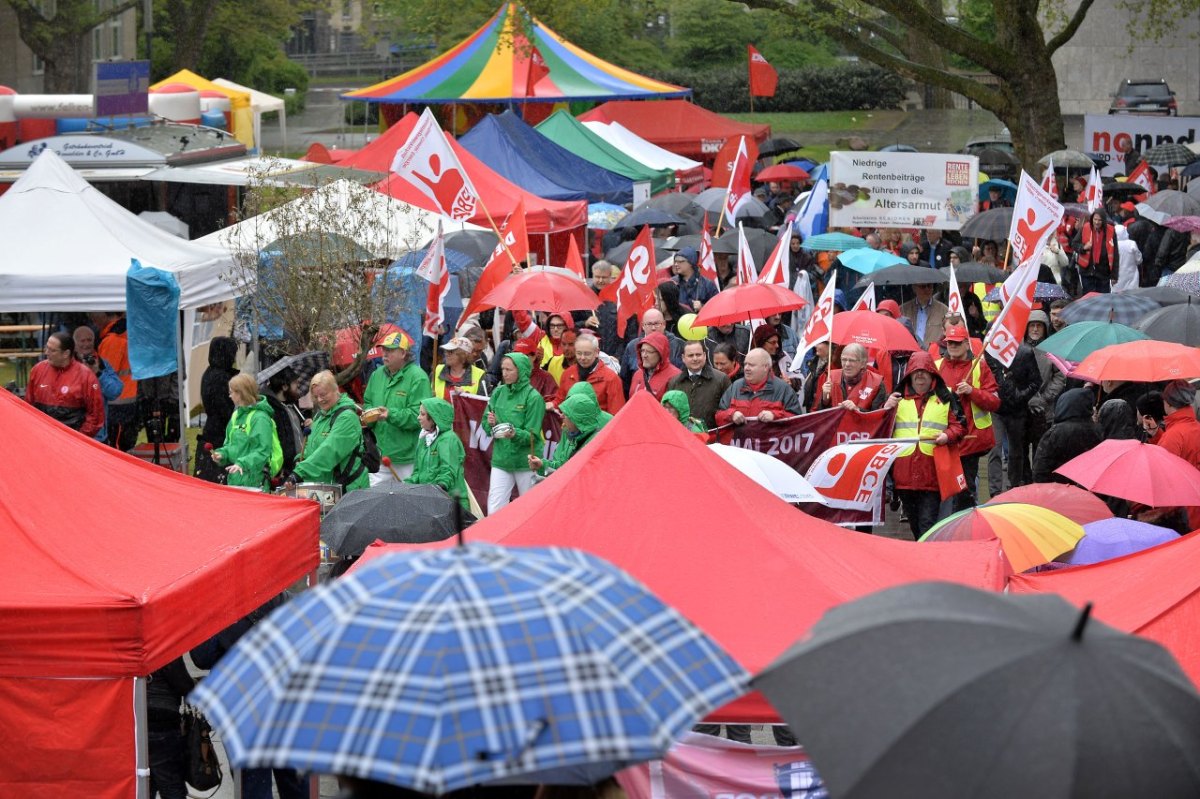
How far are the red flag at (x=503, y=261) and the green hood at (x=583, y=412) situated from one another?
4102 mm

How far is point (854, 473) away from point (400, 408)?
9.86 ft

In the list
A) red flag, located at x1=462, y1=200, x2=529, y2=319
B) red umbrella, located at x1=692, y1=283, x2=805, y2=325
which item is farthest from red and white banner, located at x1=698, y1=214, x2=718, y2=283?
red umbrella, located at x1=692, y1=283, x2=805, y2=325

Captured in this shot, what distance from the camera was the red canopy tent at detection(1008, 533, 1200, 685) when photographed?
18.3ft

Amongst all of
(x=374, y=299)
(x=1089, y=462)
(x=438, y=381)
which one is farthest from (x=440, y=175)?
(x=1089, y=462)

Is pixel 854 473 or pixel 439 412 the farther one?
pixel 854 473

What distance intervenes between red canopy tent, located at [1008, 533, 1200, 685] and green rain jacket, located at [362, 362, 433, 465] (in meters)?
5.00

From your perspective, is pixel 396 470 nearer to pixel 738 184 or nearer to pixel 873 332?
pixel 873 332

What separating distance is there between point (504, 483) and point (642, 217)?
11225mm

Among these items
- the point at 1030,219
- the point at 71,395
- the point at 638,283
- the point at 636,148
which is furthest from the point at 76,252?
the point at 636,148

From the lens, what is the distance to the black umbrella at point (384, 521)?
8102mm

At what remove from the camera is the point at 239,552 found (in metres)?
6.74

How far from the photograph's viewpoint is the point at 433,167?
16188 mm

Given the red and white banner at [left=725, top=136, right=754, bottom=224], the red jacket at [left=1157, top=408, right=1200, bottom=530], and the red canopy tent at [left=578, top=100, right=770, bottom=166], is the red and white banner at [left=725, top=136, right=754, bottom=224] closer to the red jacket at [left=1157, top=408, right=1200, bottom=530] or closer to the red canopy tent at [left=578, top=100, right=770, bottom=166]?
the red jacket at [left=1157, top=408, right=1200, bottom=530]

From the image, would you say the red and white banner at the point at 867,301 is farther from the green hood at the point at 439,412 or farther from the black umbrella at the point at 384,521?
the black umbrella at the point at 384,521
